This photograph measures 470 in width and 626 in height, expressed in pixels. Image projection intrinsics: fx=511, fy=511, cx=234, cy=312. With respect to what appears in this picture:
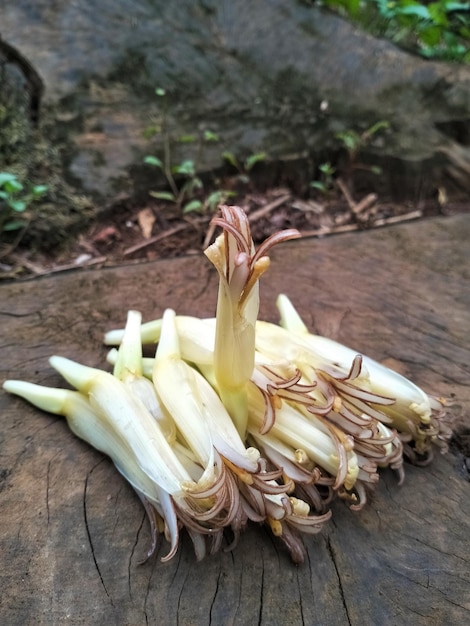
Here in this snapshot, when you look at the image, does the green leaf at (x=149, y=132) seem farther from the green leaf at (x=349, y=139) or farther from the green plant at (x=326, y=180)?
the green leaf at (x=349, y=139)

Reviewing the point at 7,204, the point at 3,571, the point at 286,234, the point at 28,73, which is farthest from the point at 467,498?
the point at 28,73

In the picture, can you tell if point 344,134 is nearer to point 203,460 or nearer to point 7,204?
point 7,204

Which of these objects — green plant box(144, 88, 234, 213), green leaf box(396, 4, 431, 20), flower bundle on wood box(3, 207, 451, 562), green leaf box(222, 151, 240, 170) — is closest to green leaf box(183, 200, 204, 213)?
green plant box(144, 88, 234, 213)

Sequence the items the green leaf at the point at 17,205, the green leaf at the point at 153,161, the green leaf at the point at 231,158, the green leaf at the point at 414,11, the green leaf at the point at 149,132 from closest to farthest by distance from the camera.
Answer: the green leaf at the point at 17,205, the green leaf at the point at 153,161, the green leaf at the point at 149,132, the green leaf at the point at 231,158, the green leaf at the point at 414,11

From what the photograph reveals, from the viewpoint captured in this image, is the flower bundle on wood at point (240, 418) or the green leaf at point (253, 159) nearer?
the flower bundle on wood at point (240, 418)

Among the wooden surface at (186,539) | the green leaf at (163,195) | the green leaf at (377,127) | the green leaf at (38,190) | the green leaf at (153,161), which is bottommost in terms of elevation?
the wooden surface at (186,539)

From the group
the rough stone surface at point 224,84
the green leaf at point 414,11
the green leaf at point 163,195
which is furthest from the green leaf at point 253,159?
the green leaf at point 414,11
